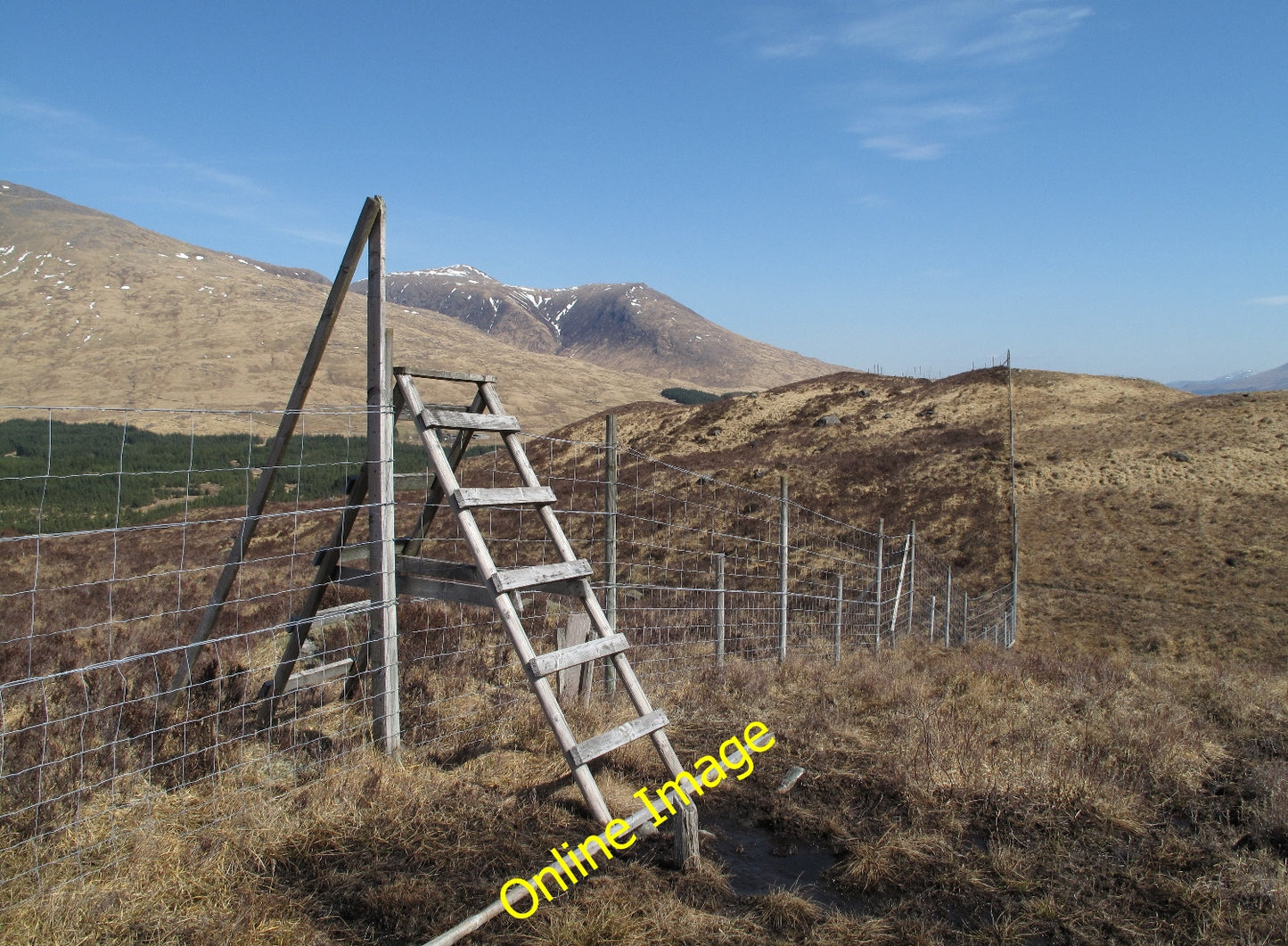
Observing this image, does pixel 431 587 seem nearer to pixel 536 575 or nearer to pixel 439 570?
pixel 439 570

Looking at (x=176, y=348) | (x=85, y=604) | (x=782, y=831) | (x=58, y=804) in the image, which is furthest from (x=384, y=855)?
(x=176, y=348)

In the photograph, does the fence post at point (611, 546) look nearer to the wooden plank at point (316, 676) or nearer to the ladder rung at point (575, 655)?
the ladder rung at point (575, 655)

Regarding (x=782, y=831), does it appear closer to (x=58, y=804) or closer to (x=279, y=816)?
(x=279, y=816)

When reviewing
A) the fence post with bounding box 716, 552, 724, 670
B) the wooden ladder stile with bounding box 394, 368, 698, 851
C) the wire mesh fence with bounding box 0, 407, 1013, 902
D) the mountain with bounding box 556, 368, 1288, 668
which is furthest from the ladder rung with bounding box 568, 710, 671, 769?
the mountain with bounding box 556, 368, 1288, 668

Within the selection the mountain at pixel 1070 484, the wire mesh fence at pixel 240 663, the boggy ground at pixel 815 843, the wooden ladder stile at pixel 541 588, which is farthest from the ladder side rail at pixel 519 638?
the mountain at pixel 1070 484

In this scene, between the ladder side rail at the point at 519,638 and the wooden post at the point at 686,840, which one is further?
the ladder side rail at the point at 519,638

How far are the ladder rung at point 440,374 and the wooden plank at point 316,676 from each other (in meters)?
2.14

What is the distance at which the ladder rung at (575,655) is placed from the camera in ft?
12.7

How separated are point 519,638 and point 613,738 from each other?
0.72 m

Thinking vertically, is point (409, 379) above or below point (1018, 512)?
above

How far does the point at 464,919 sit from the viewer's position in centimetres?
300

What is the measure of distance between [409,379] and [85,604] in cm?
849

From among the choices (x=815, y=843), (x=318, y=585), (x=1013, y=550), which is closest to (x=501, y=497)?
(x=318, y=585)

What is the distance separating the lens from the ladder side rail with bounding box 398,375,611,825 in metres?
3.81
